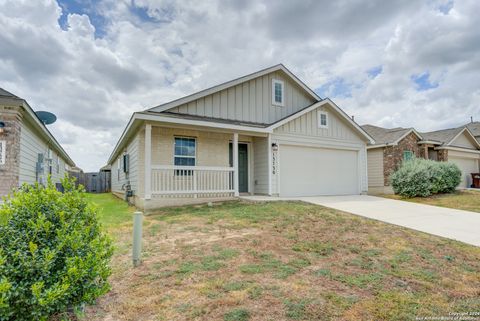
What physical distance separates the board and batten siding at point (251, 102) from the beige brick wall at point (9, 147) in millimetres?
4760

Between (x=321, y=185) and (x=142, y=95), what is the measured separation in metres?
11.8

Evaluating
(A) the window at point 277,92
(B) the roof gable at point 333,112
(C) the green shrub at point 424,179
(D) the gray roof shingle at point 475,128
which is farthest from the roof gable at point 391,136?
(D) the gray roof shingle at point 475,128

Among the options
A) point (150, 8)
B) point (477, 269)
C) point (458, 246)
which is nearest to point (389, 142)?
point (458, 246)

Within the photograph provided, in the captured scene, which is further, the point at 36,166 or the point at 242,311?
the point at 36,166

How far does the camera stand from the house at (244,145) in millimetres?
9719

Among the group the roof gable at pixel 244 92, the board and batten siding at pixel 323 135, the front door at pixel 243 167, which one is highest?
the roof gable at pixel 244 92

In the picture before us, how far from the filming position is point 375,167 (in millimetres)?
17062

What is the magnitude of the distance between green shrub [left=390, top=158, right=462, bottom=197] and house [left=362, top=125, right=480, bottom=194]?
280cm

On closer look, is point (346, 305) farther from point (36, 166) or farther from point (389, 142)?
point (389, 142)

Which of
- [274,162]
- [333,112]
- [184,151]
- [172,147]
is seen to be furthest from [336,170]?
[172,147]

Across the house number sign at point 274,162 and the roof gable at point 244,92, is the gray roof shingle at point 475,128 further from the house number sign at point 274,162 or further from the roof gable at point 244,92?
the house number sign at point 274,162

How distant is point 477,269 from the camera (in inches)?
167

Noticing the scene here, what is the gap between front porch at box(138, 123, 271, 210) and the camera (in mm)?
9289

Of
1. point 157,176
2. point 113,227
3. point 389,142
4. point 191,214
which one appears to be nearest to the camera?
point 113,227
